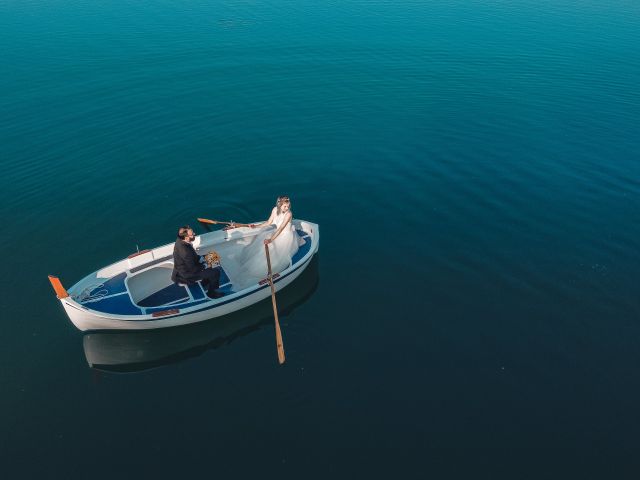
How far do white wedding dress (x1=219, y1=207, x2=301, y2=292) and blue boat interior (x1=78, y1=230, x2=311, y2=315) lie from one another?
351mm

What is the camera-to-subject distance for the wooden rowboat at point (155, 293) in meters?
15.6

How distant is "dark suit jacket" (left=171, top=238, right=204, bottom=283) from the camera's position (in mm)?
16188

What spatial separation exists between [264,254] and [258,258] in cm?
26

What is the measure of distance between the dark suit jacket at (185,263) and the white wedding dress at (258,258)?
5.54 ft

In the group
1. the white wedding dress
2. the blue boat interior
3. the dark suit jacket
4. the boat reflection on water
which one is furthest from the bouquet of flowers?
the boat reflection on water

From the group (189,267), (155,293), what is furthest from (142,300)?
(189,267)

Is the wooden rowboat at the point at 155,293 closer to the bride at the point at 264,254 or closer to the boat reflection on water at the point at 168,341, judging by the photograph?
the bride at the point at 264,254

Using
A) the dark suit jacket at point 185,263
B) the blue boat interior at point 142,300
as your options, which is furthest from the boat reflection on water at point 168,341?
the dark suit jacket at point 185,263

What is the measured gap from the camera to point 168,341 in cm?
1667

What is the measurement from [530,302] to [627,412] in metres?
4.73

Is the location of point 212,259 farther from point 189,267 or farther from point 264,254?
point 264,254

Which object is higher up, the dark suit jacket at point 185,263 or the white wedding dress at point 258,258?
the dark suit jacket at point 185,263

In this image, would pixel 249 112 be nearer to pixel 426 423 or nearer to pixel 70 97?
pixel 70 97

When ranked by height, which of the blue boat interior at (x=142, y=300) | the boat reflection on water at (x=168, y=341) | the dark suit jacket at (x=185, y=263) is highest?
the dark suit jacket at (x=185, y=263)
